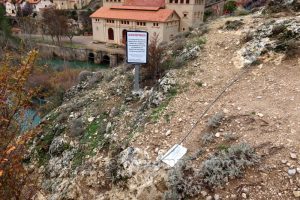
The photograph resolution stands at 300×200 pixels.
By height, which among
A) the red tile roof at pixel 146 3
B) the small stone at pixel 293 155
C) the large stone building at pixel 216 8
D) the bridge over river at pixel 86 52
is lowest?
the bridge over river at pixel 86 52

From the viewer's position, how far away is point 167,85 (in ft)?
29.2

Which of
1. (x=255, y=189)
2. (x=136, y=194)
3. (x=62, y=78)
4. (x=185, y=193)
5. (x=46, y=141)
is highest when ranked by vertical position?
(x=255, y=189)

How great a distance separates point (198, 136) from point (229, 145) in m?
0.84

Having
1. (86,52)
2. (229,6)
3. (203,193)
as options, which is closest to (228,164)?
(203,193)

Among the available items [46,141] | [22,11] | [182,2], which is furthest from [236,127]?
[22,11]

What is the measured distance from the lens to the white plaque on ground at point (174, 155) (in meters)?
6.06

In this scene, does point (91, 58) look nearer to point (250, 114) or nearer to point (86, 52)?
point (86, 52)

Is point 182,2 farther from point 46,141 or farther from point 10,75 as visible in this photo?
point 10,75

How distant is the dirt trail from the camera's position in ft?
16.7

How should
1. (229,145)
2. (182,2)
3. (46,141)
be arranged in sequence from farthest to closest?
1. (182,2)
2. (46,141)
3. (229,145)

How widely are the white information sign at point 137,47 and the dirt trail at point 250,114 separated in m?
1.54

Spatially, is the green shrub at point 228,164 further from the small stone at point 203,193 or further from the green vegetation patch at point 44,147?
the green vegetation patch at point 44,147

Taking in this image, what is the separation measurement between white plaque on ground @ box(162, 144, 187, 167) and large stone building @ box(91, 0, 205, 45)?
26337 millimetres

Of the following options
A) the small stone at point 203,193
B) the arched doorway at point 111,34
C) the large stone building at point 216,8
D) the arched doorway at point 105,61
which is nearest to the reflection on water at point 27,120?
the small stone at point 203,193
